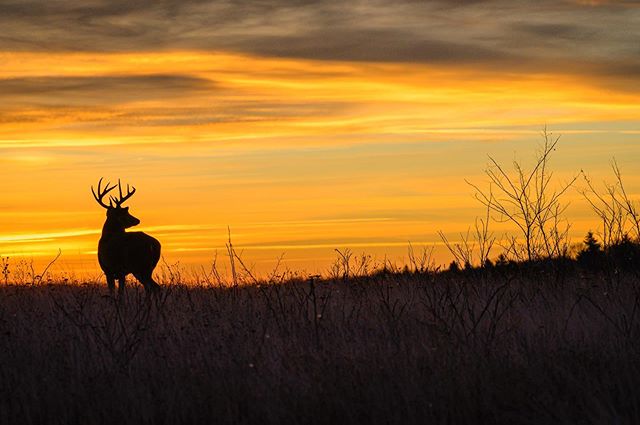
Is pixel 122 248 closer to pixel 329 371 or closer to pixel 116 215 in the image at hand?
pixel 116 215

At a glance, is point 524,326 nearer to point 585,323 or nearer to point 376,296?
point 585,323

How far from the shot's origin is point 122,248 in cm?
1920

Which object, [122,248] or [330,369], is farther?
[122,248]

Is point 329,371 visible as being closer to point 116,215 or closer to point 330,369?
point 330,369

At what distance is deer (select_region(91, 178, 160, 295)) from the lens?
19.1 meters

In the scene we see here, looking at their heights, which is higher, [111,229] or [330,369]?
[111,229]

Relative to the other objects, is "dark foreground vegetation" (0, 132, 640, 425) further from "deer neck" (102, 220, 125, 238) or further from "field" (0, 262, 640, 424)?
"deer neck" (102, 220, 125, 238)

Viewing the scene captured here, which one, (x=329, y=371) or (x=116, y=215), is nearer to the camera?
(x=329, y=371)

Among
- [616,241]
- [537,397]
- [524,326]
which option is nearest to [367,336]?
[524,326]

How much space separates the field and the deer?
25.4 ft

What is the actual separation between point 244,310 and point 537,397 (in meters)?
5.67

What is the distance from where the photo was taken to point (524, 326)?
10016 mm

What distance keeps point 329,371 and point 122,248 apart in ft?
39.8

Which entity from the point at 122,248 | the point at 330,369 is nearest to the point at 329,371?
the point at 330,369
